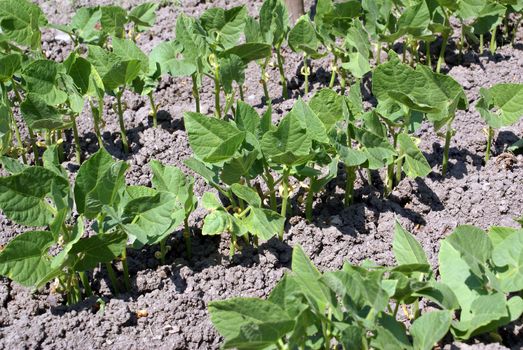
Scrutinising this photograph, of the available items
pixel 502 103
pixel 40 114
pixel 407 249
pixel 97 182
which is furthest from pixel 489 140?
pixel 40 114

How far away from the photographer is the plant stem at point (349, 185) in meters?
2.17

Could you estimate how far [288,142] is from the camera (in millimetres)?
1993

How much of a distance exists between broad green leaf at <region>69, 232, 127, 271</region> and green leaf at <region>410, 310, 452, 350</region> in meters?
0.69

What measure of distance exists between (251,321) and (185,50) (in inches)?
44.2

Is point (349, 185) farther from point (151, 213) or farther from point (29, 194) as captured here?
point (29, 194)

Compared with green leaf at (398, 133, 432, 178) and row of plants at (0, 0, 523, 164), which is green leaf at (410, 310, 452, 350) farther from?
row of plants at (0, 0, 523, 164)

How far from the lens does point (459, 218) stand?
7.16 ft

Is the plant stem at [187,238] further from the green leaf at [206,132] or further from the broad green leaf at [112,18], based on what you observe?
the broad green leaf at [112,18]

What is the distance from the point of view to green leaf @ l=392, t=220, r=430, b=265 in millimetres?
1779

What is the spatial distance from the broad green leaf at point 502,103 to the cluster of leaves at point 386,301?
47 cm

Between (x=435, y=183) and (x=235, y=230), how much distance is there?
2.11 feet

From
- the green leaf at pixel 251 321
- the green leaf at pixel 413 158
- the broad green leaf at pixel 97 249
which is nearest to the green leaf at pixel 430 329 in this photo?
the green leaf at pixel 251 321

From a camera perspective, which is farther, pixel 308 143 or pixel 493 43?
pixel 493 43

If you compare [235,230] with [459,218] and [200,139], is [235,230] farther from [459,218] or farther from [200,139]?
[459,218]
